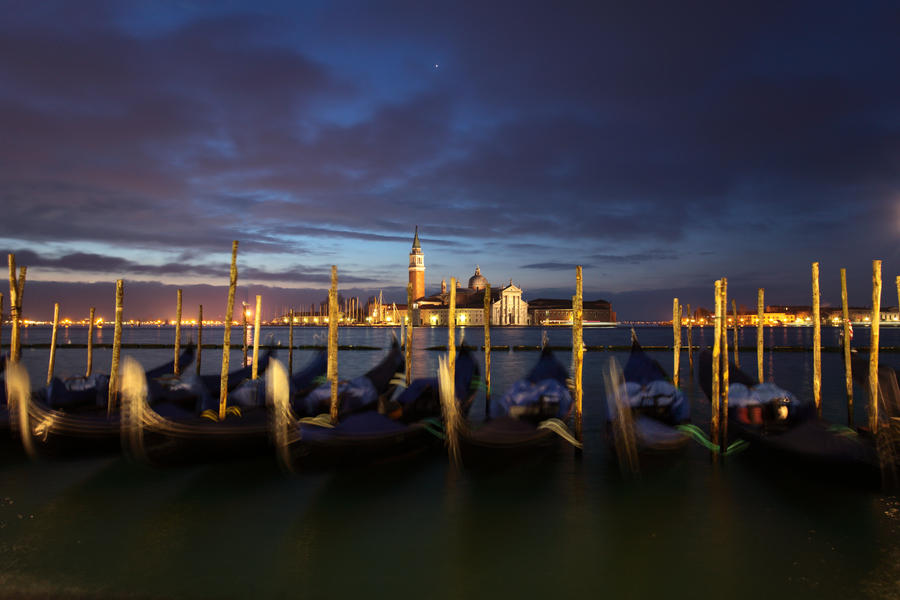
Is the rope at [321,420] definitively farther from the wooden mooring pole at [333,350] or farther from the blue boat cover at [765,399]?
the blue boat cover at [765,399]

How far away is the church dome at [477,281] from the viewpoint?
105 m

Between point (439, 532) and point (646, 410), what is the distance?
4604 mm

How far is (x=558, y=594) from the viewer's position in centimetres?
417

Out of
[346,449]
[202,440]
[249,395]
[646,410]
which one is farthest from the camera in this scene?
[249,395]

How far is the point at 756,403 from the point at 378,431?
5638 mm

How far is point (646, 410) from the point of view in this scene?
Answer: 8.58 m

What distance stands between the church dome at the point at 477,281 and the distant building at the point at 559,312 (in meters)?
10.1

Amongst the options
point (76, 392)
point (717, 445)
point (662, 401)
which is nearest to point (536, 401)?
point (662, 401)

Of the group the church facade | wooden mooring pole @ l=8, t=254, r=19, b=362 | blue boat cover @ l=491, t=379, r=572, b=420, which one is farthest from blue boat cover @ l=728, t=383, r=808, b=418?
the church facade

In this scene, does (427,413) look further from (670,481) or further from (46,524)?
(46,524)

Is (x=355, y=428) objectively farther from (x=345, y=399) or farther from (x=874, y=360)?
(x=874, y=360)

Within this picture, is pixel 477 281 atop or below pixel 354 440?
atop

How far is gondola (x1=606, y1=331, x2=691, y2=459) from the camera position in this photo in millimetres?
6887

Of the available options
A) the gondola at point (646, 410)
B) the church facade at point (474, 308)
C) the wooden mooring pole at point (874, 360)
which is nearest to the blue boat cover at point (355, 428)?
the gondola at point (646, 410)
